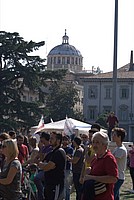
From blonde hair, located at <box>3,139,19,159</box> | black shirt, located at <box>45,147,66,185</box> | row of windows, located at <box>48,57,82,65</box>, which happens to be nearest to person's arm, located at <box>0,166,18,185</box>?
blonde hair, located at <box>3,139,19,159</box>

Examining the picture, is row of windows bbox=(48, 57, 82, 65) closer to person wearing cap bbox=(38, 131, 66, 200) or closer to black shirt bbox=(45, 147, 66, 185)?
person wearing cap bbox=(38, 131, 66, 200)

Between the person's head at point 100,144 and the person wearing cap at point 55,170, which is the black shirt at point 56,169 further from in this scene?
the person's head at point 100,144

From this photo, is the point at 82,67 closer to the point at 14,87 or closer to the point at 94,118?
the point at 94,118

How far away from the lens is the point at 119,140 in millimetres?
10164

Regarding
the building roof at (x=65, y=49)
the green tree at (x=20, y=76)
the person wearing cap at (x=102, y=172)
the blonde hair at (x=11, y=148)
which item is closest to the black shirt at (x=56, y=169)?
the blonde hair at (x=11, y=148)

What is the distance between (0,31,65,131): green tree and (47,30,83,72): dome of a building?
371 ft

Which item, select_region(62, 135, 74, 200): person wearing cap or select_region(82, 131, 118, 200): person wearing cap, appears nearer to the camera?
select_region(82, 131, 118, 200): person wearing cap

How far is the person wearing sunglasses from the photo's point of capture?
27.8ft

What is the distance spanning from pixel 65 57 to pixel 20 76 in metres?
117

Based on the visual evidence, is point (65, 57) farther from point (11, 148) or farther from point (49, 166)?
point (11, 148)

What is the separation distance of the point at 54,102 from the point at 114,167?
310 feet

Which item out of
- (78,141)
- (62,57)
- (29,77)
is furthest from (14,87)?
(62,57)

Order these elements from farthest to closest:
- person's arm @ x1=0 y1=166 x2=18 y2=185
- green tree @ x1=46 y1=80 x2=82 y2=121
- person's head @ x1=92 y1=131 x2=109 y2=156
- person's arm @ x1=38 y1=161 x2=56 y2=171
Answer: green tree @ x1=46 y1=80 x2=82 y2=121, person's arm @ x1=38 y1=161 x2=56 y2=171, person's arm @ x1=0 y1=166 x2=18 y2=185, person's head @ x1=92 y1=131 x2=109 y2=156

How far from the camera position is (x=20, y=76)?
5556 cm
